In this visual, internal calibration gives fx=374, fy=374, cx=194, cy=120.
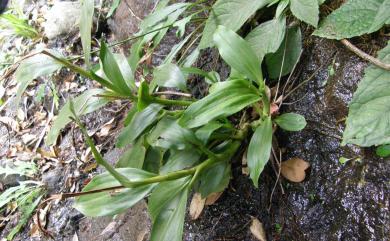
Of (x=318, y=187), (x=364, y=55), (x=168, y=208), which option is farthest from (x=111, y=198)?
(x=364, y=55)

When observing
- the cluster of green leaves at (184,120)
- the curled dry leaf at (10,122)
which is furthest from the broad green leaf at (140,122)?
the curled dry leaf at (10,122)

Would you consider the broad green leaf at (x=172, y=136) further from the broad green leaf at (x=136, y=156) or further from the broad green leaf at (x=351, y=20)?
the broad green leaf at (x=351, y=20)

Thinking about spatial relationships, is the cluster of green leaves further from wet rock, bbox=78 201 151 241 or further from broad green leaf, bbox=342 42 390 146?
wet rock, bbox=78 201 151 241

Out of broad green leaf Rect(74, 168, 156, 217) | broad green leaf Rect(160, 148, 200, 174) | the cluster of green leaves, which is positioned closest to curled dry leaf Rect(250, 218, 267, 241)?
the cluster of green leaves

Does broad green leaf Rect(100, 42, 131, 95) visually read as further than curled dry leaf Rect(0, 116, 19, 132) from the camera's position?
No

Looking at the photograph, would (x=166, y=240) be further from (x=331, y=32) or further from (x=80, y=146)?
(x=80, y=146)

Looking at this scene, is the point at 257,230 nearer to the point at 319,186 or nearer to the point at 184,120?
the point at 319,186

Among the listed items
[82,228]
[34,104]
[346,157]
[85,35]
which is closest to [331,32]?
[346,157]
